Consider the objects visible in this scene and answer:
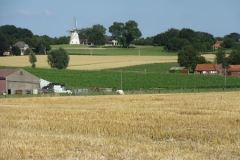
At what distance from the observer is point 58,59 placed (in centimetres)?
9356

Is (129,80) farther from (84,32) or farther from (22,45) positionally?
(84,32)

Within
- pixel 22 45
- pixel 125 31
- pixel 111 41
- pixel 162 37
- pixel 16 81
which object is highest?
pixel 125 31


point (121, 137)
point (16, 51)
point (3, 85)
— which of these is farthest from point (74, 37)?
point (121, 137)

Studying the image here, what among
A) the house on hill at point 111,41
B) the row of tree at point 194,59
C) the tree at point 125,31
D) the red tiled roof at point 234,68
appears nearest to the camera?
the row of tree at point 194,59

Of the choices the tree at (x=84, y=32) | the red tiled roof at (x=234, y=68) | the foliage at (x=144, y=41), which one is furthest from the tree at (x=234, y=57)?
the tree at (x=84, y=32)

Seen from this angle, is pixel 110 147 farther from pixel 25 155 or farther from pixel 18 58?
pixel 18 58

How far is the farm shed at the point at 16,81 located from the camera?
62.2 metres

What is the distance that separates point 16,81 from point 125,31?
82102 millimetres

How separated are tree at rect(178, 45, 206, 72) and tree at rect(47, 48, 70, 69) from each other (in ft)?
73.5

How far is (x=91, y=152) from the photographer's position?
39.0 feet

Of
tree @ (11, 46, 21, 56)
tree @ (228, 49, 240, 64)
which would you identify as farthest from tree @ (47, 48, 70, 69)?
tree @ (228, 49, 240, 64)

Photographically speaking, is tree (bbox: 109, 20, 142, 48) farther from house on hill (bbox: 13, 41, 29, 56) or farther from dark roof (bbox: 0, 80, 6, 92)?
dark roof (bbox: 0, 80, 6, 92)

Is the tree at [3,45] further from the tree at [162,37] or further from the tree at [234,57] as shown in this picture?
the tree at [162,37]

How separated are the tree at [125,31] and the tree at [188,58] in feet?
139
